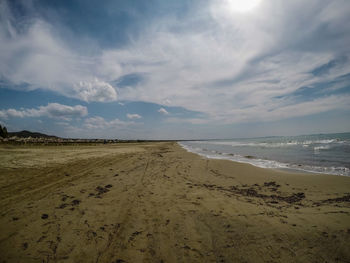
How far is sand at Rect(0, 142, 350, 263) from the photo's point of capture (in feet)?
9.06

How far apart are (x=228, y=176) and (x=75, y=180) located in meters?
7.89

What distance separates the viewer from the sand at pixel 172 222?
2762 mm

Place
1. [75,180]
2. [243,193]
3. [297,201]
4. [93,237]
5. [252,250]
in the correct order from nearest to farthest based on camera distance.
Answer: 1. [252,250]
2. [93,237]
3. [297,201]
4. [243,193]
5. [75,180]

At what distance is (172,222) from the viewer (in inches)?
148

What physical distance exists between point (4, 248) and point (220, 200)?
529 centimetres

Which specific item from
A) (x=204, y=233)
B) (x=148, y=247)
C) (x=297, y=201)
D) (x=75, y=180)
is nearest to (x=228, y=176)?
(x=297, y=201)

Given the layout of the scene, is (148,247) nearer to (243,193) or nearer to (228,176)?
(243,193)

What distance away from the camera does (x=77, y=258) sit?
2.67m

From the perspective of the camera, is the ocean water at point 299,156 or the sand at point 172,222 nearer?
the sand at point 172,222

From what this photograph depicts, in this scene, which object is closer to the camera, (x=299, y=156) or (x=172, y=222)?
(x=172, y=222)

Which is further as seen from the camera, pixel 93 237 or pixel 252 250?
pixel 93 237

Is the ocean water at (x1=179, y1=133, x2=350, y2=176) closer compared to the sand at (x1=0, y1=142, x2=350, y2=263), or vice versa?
the sand at (x1=0, y1=142, x2=350, y2=263)

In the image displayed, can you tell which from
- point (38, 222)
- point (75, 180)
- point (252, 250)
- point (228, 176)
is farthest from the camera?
point (228, 176)

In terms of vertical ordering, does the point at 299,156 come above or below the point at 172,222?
above
